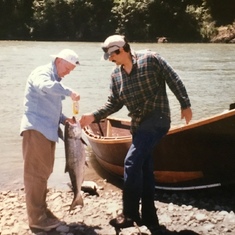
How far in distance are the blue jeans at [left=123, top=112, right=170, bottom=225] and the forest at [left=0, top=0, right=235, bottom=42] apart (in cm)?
4974

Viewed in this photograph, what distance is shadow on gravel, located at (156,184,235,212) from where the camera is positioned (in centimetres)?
615

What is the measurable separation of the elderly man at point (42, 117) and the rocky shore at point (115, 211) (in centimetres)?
64

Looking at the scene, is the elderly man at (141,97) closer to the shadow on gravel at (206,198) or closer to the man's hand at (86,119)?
the man's hand at (86,119)

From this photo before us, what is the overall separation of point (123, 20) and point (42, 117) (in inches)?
2277

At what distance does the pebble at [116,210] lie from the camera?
526 centimetres

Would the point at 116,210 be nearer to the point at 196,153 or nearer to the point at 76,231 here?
the point at 76,231

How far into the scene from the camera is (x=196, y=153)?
20.3 ft

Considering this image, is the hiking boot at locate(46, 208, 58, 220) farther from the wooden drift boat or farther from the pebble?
the wooden drift boat

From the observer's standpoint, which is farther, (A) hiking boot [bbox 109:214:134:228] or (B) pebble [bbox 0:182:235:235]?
(B) pebble [bbox 0:182:235:235]

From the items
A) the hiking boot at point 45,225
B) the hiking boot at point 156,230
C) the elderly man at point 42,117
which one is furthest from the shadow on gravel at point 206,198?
the elderly man at point 42,117

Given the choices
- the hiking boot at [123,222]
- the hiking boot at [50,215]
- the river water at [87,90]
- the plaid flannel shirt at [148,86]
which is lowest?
the river water at [87,90]

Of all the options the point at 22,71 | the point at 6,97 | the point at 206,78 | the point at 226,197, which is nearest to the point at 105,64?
the point at 22,71

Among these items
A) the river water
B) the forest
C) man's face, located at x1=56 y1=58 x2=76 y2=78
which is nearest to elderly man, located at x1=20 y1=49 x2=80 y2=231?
man's face, located at x1=56 y1=58 x2=76 y2=78

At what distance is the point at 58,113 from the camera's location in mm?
4859
